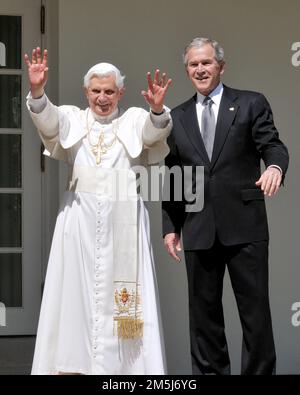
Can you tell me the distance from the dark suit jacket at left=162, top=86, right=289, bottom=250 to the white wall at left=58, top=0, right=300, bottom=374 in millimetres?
1321

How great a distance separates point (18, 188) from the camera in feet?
20.9

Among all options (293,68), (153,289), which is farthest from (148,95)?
(293,68)

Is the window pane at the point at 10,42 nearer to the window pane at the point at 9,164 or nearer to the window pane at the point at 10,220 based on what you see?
the window pane at the point at 9,164

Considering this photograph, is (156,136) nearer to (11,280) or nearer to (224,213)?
(224,213)

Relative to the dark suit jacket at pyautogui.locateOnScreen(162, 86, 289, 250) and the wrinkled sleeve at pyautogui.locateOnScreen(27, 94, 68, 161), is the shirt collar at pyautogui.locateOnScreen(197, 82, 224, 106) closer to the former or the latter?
the dark suit jacket at pyautogui.locateOnScreen(162, 86, 289, 250)

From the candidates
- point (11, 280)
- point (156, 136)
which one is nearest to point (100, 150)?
point (156, 136)

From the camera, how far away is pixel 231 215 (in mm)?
4664

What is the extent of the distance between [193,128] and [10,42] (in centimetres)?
208

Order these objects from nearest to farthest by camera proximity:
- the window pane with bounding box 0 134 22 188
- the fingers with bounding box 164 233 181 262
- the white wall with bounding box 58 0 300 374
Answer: the fingers with bounding box 164 233 181 262 < the white wall with bounding box 58 0 300 374 < the window pane with bounding box 0 134 22 188

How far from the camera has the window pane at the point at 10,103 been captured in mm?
6324

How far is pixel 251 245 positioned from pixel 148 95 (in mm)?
931

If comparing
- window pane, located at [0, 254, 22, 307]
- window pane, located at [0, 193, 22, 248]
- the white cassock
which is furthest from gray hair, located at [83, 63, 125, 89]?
window pane, located at [0, 254, 22, 307]

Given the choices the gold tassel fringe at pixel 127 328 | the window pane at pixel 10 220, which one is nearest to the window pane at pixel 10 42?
the window pane at pixel 10 220

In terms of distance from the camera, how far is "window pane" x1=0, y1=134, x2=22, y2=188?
6375 millimetres
